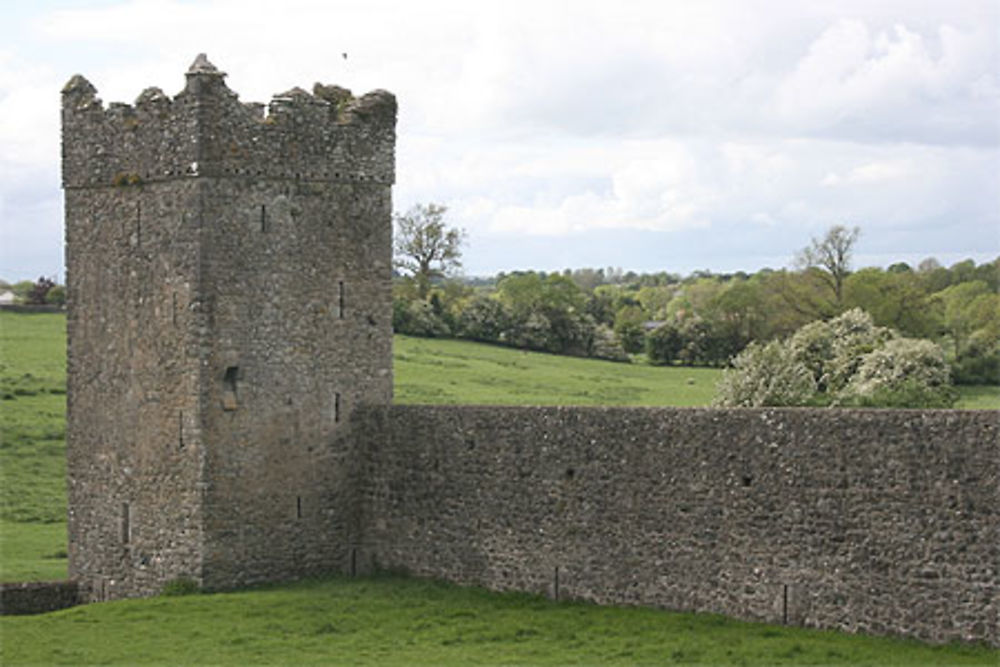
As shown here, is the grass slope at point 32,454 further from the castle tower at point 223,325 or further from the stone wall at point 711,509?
the stone wall at point 711,509

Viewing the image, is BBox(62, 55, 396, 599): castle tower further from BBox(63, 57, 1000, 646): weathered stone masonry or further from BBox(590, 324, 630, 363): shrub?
BBox(590, 324, 630, 363): shrub

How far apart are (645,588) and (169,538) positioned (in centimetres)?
821

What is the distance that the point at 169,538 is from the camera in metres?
25.8

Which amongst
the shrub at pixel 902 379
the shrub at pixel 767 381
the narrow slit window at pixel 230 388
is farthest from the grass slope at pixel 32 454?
the shrub at pixel 902 379

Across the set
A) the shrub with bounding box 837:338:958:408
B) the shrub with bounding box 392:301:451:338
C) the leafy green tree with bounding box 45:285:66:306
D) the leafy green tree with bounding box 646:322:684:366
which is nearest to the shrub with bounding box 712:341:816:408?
the shrub with bounding box 837:338:958:408

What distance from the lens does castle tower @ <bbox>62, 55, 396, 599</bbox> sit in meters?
25.2

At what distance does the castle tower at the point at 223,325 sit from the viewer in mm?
25234

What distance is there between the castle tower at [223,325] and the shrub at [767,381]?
22.4 metres

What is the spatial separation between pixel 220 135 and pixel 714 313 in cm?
5478

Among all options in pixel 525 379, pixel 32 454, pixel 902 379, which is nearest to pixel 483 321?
pixel 525 379

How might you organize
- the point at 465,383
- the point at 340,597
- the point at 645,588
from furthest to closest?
the point at 465,383
the point at 340,597
the point at 645,588

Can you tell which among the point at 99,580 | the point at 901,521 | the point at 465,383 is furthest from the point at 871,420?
the point at 465,383

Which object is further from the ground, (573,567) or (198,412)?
(198,412)

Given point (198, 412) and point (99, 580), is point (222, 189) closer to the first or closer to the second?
point (198, 412)
